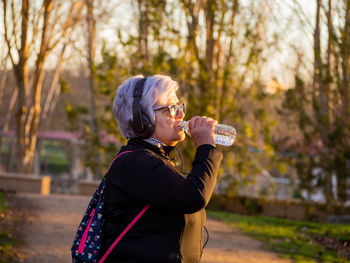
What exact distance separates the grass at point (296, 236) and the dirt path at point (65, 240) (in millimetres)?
282

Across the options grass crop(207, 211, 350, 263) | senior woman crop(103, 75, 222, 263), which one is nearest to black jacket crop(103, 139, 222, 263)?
senior woman crop(103, 75, 222, 263)

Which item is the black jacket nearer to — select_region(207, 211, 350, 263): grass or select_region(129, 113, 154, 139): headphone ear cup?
select_region(129, 113, 154, 139): headphone ear cup

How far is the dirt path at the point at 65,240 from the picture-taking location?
752 centimetres

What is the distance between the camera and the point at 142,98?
276 cm

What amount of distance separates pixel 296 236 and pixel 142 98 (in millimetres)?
7815

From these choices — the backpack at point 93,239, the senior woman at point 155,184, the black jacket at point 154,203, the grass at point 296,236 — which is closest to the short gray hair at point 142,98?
the senior woman at point 155,184

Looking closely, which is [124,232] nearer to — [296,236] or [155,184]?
[155,184]

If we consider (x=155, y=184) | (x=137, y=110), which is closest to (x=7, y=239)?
(x=137, y=110)

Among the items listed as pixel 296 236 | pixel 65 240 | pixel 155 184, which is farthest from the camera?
pixel 296 236

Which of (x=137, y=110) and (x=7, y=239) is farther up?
(x=137, y=110)

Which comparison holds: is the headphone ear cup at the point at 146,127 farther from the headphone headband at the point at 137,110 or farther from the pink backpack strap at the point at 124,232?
the pink backpack strap at the point at 124,232

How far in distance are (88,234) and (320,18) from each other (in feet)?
40.0

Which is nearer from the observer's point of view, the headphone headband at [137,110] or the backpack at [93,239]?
the backpack at [93,239]

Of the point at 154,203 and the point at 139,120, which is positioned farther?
the point at 139,120
